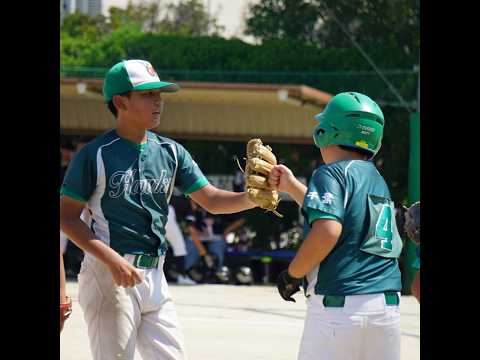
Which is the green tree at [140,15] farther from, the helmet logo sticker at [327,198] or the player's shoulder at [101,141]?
the helmet logo sticker at [327,198]

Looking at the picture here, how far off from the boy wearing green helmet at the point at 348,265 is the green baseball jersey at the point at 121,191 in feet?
3.14

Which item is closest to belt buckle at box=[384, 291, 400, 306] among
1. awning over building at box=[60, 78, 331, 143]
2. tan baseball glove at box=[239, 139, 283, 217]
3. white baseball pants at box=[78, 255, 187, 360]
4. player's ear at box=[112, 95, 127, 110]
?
tan baseball glove at box=[239, 139, 283, 217]

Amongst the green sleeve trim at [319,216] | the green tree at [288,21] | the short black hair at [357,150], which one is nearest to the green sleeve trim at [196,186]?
the short black hair at [357,150]

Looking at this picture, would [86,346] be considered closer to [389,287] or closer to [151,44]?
[389,287]

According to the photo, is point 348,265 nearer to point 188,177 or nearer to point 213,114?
point 188,177

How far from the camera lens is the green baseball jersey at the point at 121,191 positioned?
5.82 meters

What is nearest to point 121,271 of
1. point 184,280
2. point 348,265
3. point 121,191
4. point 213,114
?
point 121,191

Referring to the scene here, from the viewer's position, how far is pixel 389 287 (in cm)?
524

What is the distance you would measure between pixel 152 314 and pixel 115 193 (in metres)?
0.67

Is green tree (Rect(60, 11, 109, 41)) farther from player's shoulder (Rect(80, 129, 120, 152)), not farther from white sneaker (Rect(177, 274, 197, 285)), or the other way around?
player's shoulder (Rect(80, 129, 120, 152))

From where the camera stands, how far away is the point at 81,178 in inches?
228

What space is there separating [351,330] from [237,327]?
23.6ft
